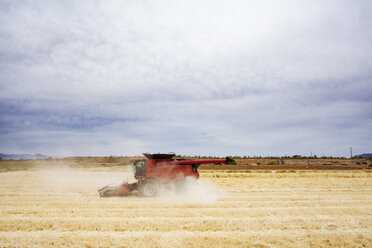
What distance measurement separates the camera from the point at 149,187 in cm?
1408

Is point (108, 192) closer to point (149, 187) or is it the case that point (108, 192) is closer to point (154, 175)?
point (149, 187)

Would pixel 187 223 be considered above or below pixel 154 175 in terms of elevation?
below

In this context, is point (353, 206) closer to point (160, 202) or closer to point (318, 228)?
point (318, 228)

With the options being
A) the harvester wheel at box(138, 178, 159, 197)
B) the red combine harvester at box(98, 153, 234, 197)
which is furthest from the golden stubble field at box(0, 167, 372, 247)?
the red combine harvester at box(98, 153, 234, 197)

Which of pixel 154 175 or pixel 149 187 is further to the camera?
pixel 154 175

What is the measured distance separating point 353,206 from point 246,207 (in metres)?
4.53

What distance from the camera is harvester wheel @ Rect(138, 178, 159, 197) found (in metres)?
14.0

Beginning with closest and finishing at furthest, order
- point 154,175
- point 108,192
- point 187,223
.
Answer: point 187,223, point 108,192, point 154,175

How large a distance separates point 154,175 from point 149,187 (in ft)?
2.19

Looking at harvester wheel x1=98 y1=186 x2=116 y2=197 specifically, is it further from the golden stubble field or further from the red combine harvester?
the golden stubble field

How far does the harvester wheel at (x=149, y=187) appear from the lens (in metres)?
14.0

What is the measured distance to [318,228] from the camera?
809cm

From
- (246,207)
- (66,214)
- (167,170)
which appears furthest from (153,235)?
(167,170)

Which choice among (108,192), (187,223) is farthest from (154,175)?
(187,223)
